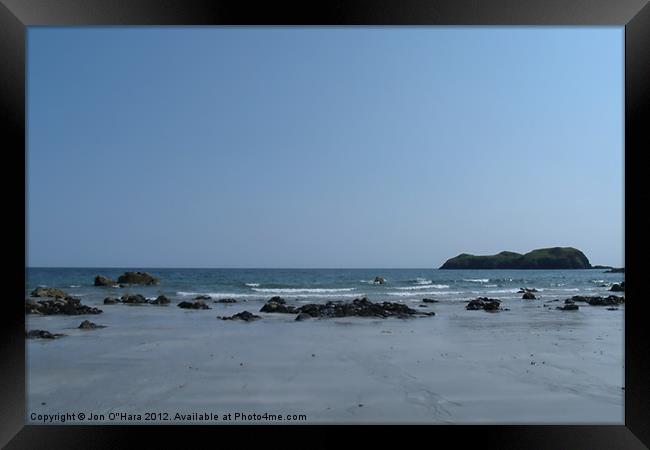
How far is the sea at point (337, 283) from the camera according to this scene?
37.4 ft

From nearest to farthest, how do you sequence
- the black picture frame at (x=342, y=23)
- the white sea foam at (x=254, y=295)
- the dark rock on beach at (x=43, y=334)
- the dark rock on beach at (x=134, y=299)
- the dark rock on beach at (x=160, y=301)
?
the black picture frame at (x=342, y=23) → the dark rock on beach at (x=43, y=334) → the dark rock on beach at (x=160, y=301) → the dark rock on beach at (x=134, y=299) → the white sea foam at (x=254, y=295)

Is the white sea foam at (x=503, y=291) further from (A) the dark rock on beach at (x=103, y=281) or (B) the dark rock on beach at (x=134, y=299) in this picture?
(A) the dark rock on beach at (x=103, y=281)

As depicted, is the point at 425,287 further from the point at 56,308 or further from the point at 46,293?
the point at 46,293

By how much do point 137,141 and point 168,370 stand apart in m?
7.76

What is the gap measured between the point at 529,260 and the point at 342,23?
13.8 meters

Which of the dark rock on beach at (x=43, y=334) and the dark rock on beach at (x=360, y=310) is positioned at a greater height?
the dark rock on beach at (x=360, y=310)

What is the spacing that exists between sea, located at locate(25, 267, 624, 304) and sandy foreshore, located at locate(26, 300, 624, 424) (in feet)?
12.4

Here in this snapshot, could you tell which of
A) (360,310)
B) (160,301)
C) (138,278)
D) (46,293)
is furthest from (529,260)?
(46,293)

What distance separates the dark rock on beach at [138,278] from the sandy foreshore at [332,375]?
4.78 meters

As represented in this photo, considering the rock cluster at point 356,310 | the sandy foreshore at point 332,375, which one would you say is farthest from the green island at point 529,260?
the sandy foreshore at point 332,375

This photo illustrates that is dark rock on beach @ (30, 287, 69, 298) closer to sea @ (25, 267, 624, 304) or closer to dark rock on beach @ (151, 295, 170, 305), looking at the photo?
sea @ (25, 267, 624, 304)

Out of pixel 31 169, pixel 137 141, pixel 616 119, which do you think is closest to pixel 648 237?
pixel 137 141

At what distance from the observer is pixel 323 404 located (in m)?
3.19

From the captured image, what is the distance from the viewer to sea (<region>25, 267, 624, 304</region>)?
11391 millimetres
